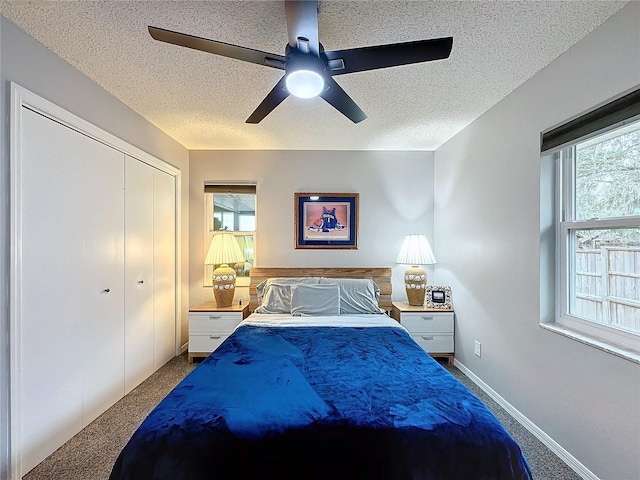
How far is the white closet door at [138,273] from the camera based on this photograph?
275 centimetres

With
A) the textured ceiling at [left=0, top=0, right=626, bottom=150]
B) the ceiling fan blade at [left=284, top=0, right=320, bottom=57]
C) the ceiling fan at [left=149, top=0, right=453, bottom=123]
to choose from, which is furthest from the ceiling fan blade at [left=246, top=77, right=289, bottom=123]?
the textured ceiling at [left=0, top=0, right=626, bottom=150]

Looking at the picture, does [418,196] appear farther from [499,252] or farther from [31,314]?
[31,314]

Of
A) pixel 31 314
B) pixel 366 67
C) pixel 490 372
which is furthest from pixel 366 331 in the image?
pixel 31 314

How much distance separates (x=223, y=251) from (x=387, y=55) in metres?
2.70

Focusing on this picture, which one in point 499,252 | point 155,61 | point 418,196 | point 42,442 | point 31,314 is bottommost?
point 42,442

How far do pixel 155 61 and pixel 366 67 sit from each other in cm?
140

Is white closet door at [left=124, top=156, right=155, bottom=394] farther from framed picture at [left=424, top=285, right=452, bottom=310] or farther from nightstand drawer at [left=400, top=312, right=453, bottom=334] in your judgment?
framed picture at [left=424, top=285, right=452, bottom=310]

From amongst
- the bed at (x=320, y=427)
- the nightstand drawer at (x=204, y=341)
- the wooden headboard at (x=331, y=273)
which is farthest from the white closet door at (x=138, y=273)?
the bed at (x=320, y=427)

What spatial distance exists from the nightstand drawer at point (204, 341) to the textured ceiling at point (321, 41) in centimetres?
214

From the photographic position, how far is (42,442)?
6.22 feet

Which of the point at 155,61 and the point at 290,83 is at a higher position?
the point at 155,61

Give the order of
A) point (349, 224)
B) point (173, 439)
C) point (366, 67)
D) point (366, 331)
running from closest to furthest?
point (173, 439) → point (366, 67) → point (366, 331) → point (349, 224)

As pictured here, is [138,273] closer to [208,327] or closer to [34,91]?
[208,327]

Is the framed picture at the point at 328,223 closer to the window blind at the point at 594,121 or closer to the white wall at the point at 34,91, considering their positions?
the white wall at the point at 34,91
